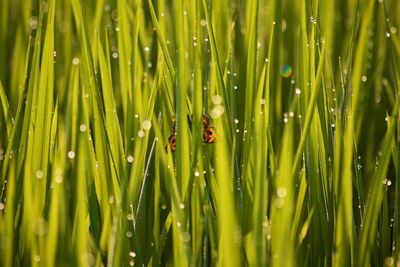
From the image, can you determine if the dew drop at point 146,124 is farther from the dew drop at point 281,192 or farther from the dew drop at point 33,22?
the dew drop at point 33,22

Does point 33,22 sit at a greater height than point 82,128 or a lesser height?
greater

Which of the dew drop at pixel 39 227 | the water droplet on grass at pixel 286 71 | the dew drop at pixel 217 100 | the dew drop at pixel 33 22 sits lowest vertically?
the dew drop at pixel 39 227

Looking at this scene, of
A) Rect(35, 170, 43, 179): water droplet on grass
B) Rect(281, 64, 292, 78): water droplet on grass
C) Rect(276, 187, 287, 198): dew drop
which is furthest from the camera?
Rect(281, 64, 292, 78): water droplet on grass

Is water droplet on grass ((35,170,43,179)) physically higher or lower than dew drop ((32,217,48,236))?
higher

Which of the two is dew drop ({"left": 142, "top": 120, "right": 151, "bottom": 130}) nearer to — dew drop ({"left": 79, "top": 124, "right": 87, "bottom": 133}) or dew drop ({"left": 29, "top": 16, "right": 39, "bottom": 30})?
dew drop ({"left": 79, "top": 124, "right": 87, "bottom": 133})

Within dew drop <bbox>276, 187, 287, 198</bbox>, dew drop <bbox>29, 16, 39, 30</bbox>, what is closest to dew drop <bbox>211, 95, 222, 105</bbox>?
dew drop <bbox>276, 187, 287, 198</bbox>

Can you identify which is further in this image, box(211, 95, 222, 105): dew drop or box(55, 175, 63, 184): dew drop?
box(211, 95, 222, 105): dew drop

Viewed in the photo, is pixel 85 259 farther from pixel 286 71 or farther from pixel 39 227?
pixel 286 71

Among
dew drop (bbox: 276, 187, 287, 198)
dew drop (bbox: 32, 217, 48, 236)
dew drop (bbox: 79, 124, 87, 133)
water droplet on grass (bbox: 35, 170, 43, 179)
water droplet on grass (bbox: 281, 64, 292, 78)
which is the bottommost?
dew drop (bbox: 32, 217, 48, 236)

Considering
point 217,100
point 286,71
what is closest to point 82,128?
point 217,100

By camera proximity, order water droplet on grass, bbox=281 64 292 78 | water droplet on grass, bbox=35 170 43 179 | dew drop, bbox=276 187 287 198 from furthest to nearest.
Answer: water droplet on grass, bbox=281 64 292 78 < water droplet on grass, bbox=35 170 43 179 < dew drop, bbox=276 187 287 198

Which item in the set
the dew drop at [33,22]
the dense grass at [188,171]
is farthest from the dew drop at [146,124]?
the dew drop at [33,22]

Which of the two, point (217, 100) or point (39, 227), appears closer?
point (39, 227)

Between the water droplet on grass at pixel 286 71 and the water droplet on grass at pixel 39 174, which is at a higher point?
the water droplet on grass at pixel 286 71
